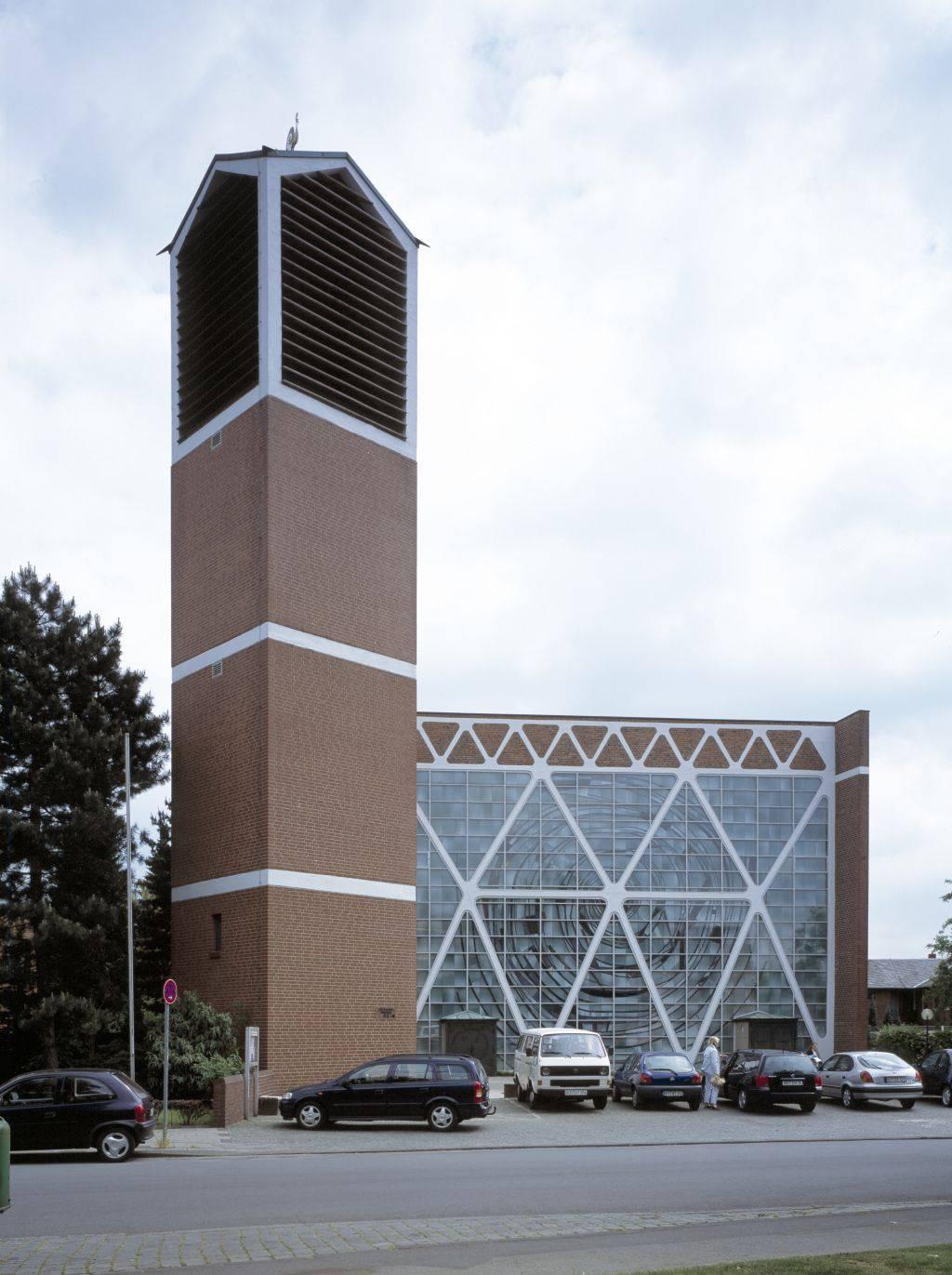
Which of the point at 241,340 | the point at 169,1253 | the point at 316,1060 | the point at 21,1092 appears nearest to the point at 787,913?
the point at 316,1060

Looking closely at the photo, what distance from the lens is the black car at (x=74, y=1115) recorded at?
21.1m

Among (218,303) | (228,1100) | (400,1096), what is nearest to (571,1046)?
(400,1096)

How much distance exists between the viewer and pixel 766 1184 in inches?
628

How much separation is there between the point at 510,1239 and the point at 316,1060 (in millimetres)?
18597

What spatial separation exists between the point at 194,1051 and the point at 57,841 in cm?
698

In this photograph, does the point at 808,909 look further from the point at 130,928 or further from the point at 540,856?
the point at 130,928

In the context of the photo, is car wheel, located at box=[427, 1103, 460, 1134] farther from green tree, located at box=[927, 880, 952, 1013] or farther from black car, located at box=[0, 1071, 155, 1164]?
green tree, located at box=[927, 880, 952, 1013]

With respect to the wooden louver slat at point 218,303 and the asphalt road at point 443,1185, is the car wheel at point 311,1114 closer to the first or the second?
the asphalt road at point 443,1185

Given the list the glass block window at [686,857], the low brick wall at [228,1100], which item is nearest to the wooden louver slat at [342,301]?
the low brick wall at [228,1100]

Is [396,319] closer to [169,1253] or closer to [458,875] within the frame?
[458,875]

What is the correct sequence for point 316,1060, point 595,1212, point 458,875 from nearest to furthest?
1. point 595,1212
2. point 316,1060
3. point 458,875

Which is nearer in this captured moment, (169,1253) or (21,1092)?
(169,1253)

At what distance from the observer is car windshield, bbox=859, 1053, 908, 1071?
30.5 metres

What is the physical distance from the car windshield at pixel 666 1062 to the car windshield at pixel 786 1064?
1795 millimetres
